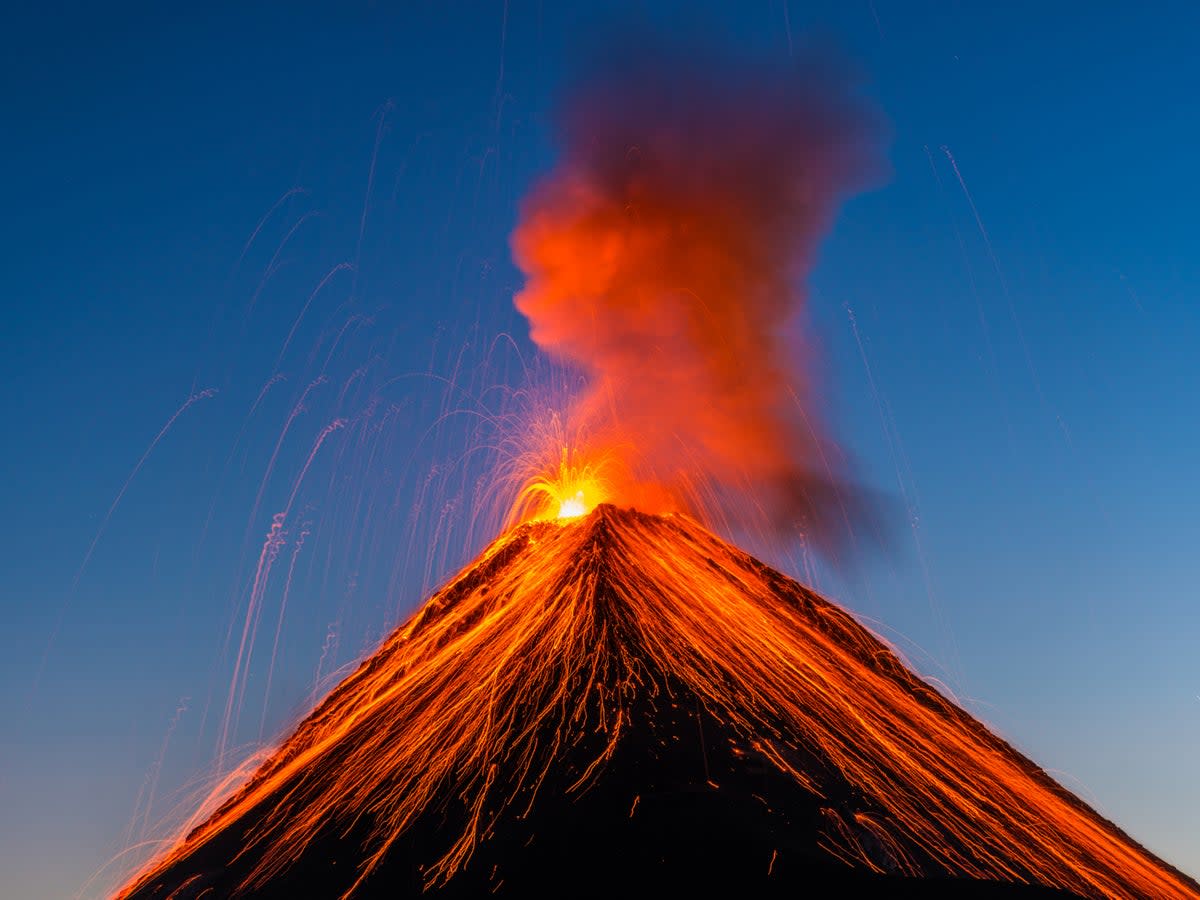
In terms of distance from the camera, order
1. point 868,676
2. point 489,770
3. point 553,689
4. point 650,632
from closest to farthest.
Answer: point 489,770, point 553,689, point 650,632, point 868,676

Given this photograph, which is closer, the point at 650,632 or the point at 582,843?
the point at 582,843

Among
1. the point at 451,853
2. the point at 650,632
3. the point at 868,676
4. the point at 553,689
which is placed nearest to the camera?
the point at 451,853

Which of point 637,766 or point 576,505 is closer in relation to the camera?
point 637,766

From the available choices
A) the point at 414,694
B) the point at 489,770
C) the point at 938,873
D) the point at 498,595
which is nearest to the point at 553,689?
the point at 489,770

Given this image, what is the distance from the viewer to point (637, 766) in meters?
20.3

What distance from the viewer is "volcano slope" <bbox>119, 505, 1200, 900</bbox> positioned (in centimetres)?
1844

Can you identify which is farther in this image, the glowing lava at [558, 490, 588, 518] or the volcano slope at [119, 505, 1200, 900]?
the glowing lava at [558, 490, 588, 518]

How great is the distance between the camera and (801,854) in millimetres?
17969

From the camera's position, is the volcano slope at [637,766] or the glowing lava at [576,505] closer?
the volcano slope at [637,766]

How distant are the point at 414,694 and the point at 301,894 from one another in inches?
314

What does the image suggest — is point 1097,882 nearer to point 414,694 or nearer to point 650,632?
point 650,632

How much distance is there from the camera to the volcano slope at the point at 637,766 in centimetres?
1844

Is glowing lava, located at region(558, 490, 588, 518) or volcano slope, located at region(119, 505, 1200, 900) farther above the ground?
glowing lava, located at region(558, 490, 588, 518)

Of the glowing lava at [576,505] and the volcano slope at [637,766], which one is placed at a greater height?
the glowing lava at [576,505]
